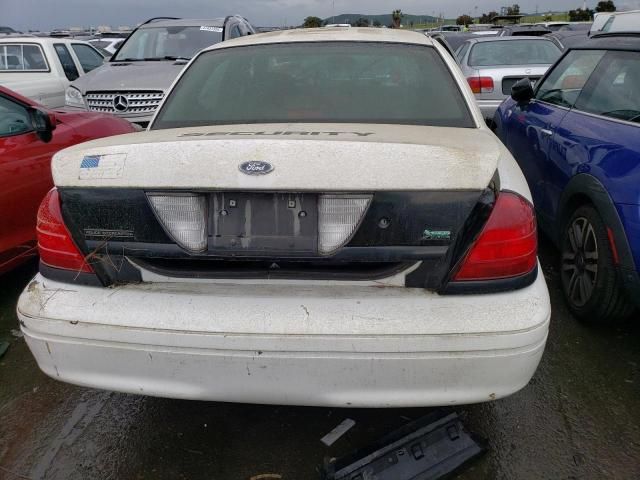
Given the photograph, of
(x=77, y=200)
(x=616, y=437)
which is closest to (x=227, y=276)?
(x=77, y=200)

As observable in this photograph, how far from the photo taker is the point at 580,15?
133 feet

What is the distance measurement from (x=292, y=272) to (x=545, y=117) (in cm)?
283

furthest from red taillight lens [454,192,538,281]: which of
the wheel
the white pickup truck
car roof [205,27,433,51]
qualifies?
the white pickup truck

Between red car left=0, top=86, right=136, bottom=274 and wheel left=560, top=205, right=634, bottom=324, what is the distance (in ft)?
11.1

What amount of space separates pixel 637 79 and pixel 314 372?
2.61m

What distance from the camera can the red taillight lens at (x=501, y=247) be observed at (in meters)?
1.87

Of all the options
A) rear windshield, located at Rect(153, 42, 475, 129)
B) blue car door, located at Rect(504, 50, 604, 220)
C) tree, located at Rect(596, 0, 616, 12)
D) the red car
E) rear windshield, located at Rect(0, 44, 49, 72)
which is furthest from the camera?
tree, located at Rect(596, 0, 616, 12)

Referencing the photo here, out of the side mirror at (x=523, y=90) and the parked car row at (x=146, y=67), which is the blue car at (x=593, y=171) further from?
the parked car row at (x=146, y=67)

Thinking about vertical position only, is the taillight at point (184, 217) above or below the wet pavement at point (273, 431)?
above

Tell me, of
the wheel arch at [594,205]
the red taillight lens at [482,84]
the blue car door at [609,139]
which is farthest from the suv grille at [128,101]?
the wheel arch at [594,205]

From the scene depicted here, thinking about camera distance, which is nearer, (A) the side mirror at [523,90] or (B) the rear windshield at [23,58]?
(A) the side mirror at [523,90]

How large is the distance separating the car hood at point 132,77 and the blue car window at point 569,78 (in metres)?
4.51

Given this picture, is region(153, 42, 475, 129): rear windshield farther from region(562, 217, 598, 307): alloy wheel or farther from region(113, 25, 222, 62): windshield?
region(113, 25, 222, 62): windshield

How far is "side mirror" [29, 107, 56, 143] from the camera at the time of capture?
379cm
